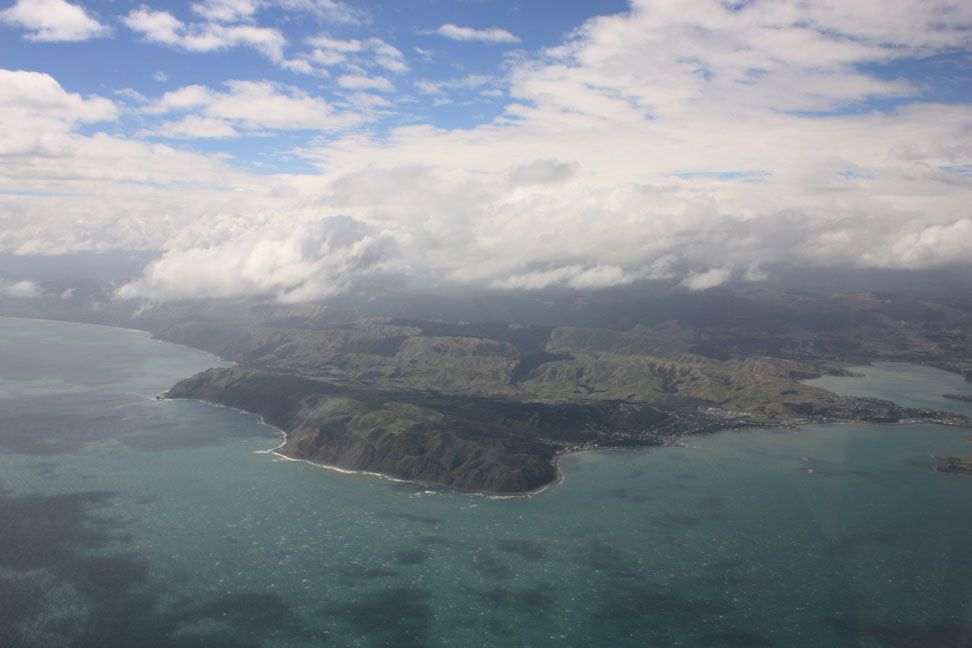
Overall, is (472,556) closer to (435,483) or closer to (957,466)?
(435,483)

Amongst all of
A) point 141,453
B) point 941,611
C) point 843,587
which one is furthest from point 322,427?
point 941,611

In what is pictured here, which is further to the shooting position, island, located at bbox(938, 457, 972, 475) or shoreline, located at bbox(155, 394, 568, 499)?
island, located at bbox(938, 457, 972, 475)

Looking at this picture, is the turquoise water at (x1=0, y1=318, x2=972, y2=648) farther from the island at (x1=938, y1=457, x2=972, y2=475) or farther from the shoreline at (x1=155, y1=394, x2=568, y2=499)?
the island at (x1=938, y1=457, x2=972, y2=475)

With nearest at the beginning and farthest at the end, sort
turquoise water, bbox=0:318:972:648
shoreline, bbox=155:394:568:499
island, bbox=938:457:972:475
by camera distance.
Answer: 1. turquoise water, bbox=0:318:972:648
2. shoreline, bbox=155:394:568:499
3. island, bbox=938:457:972:475

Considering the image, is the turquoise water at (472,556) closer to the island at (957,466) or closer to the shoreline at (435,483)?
the shoreline at (435,483)

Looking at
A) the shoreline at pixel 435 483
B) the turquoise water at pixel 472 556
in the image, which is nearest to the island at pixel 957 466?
the turquoise water at pixel 472 556

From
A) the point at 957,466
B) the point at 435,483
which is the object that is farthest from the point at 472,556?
the point at 957,466

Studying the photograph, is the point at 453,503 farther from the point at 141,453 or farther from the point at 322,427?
the point at 141,453

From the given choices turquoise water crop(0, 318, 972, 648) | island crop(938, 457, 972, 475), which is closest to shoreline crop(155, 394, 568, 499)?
turquoise water crop(0, 318, 972, 648)
